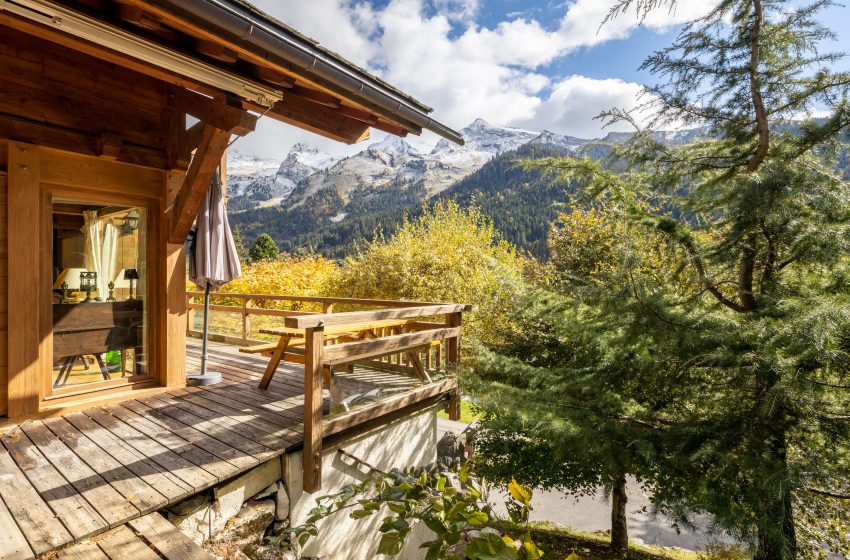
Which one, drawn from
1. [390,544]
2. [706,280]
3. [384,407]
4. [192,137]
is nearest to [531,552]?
[390,544]

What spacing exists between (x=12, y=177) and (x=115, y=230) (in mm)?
901

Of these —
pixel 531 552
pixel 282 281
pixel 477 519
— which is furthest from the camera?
pixel 282 281

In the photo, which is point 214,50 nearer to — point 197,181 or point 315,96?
point 315,96

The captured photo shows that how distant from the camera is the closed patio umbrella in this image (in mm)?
4379

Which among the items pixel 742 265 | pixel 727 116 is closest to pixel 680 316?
pixel 742 265

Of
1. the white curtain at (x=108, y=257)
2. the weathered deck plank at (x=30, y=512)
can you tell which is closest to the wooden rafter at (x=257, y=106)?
the white curtain at (x=108, y=257)

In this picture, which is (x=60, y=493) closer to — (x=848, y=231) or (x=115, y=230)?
(x=115, y=230)

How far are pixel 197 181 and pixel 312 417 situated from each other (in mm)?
2333

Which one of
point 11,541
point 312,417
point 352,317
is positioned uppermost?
point 352,317

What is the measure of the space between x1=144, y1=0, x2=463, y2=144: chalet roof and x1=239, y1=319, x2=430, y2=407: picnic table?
1.81m

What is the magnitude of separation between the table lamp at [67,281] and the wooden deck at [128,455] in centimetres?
107

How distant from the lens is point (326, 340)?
4.75 metres

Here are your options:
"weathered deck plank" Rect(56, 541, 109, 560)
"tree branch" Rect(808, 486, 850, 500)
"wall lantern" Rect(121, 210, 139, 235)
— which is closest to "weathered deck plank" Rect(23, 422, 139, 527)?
"weathered deck plank" Rect(56, 541, 109, 560)

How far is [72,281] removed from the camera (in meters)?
4.01
